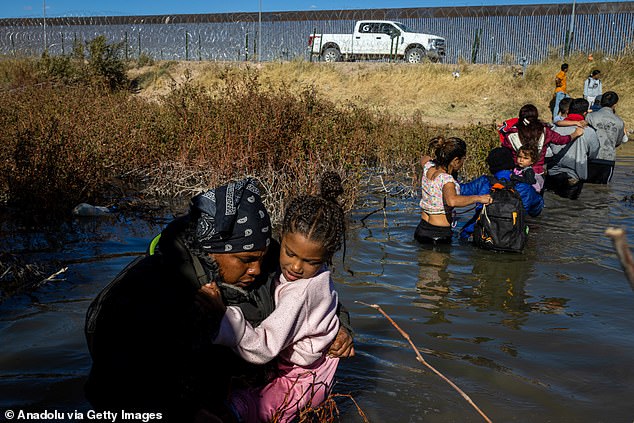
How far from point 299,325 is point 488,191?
498 cm

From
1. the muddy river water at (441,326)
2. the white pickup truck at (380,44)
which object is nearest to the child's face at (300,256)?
the muddy river water at (441,326)

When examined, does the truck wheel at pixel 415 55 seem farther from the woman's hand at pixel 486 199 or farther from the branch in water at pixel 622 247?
the branch in water at pixel 622 247

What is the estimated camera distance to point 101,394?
7.98ft

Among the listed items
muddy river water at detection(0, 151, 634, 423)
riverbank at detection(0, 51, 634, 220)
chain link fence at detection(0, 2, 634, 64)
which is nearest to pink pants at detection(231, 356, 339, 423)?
muddy river water at detection(0, 151, 634, 423)

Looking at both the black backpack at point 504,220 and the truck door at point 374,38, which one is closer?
the black backpack at point 504,220

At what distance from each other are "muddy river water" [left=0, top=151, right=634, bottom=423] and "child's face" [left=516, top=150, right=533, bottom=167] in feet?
3.13

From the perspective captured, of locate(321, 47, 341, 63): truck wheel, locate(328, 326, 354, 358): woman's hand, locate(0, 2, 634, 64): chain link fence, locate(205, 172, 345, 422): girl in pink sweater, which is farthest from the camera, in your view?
locate(321, 47, 341, 63): truck wheel

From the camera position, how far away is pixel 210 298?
9.02ft

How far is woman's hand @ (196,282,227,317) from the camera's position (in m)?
2.73

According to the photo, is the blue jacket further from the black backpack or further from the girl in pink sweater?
the girl in pink sweater

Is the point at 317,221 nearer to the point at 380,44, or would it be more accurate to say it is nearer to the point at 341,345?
the point at 341,345

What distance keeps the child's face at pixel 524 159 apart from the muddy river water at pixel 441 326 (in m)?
0.96

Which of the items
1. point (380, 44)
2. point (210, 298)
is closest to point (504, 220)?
point (210, 298)

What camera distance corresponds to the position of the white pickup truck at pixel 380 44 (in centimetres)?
3244
